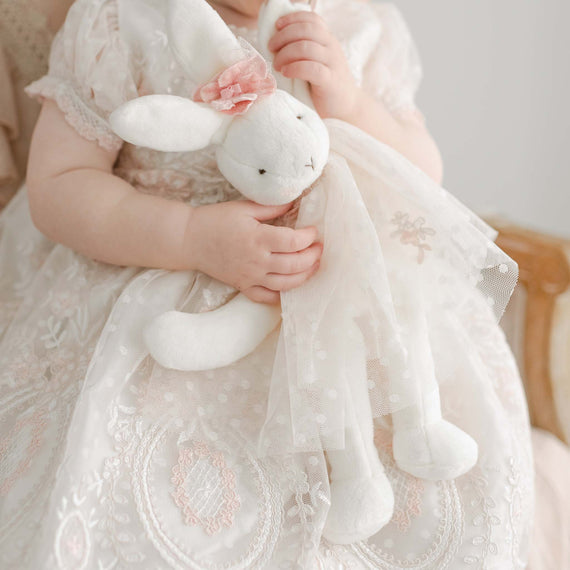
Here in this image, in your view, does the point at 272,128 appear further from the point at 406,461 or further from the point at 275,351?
the point at 406,461

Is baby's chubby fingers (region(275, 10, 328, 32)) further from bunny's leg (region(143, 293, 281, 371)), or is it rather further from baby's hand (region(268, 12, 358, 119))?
bunny's leg (region(143, 293, 281, 371))

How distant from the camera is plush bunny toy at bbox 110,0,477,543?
0.60 meters

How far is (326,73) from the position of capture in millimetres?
695

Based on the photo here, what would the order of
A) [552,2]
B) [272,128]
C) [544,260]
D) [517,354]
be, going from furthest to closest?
1. [552,2]
2. [517,354]
3. [544,260]
4. [272,128]

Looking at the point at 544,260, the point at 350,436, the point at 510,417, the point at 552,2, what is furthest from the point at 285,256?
the point at 552,2

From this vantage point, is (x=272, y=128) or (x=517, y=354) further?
(x=517, y=354)

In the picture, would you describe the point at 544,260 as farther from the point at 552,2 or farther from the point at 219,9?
the point at 552,2

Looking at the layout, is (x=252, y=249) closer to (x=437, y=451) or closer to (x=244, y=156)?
(x=244, y=156)

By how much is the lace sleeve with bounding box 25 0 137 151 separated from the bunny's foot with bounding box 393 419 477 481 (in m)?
0.46

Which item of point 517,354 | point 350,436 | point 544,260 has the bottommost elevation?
point 517,354

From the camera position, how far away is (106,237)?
0.70m

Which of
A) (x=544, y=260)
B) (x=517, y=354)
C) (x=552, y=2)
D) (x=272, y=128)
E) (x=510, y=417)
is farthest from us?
(x=552, y=2)

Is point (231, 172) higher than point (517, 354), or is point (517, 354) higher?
point (231, 172)

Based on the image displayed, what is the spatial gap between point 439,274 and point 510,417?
24 cm
